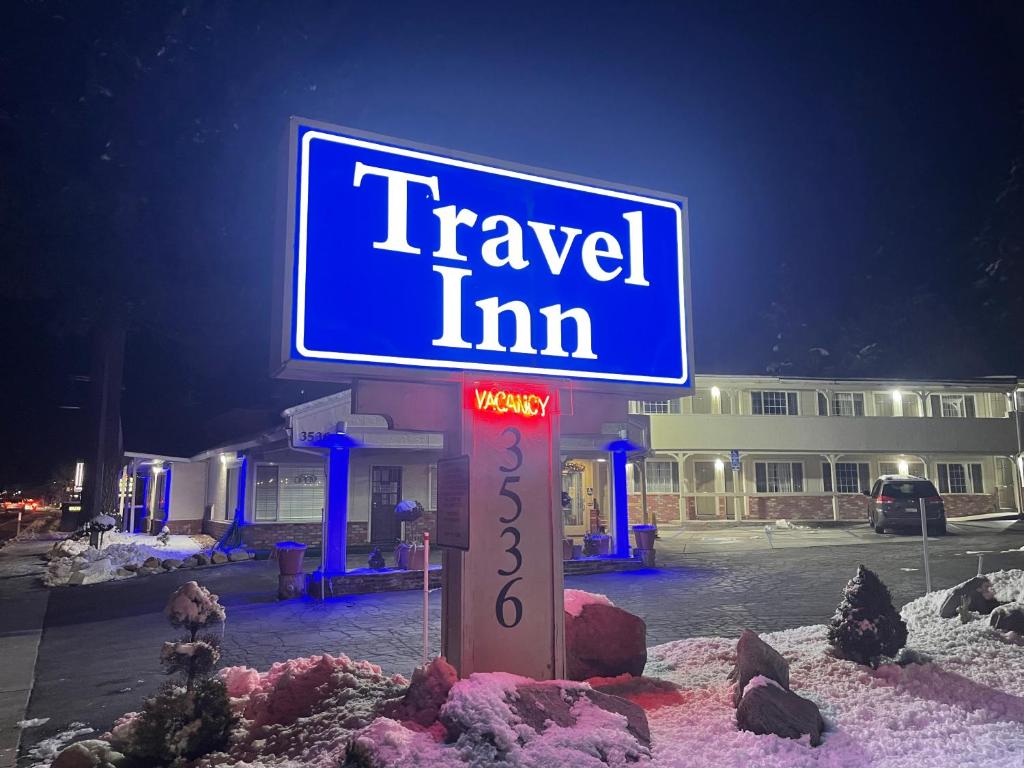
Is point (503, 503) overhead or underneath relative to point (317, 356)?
underneath

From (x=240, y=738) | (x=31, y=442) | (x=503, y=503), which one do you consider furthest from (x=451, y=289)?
(x=31, y=442)

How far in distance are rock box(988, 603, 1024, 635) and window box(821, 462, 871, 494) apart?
2616 cm

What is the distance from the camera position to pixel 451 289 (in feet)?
19.4

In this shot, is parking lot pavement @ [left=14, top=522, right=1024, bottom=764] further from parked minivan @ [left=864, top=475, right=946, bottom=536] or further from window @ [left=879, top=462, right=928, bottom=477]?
window @ [left=879, top=462, right=928, bottom=477]

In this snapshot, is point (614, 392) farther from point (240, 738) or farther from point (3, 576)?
point (3, 576)

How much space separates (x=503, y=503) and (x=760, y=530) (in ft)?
77.1

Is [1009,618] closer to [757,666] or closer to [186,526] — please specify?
[757,666]

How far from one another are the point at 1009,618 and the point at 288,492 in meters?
18.5

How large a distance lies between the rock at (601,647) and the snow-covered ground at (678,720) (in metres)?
0.23

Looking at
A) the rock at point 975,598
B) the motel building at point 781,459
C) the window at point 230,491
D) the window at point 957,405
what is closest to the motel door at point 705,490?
the motel building at point 781,459

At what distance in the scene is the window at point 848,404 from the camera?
3316 cm

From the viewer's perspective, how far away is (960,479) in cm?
3262

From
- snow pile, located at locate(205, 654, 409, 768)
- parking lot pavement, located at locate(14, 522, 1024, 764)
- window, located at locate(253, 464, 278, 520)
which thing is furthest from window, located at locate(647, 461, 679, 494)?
snow pile, located at locate(205, 654, 409, 768)

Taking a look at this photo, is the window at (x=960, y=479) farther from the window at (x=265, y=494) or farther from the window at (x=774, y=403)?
the window at (x=265, y=494)
